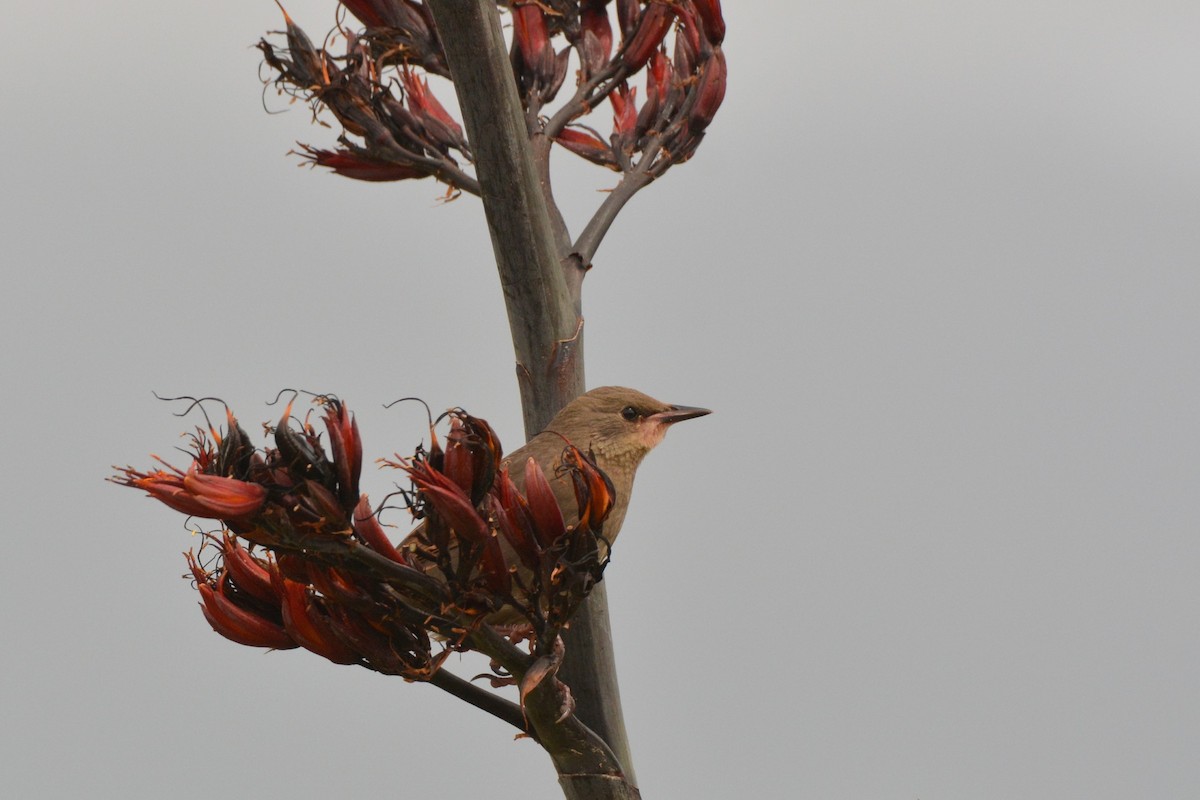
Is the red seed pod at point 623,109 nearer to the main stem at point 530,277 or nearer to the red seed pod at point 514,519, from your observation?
the main stem at point 530,277

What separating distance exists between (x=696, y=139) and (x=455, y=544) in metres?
0.96

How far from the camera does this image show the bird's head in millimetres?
2404

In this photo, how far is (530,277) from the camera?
209cm

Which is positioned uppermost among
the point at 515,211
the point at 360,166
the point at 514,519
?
the point at 360,166

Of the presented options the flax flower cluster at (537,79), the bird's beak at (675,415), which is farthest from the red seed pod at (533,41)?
the bird's beak at (675,415)

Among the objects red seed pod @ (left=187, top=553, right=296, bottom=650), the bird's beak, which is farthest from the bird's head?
red seed pod @ (left=187, top=553, right=296, bottom=650)

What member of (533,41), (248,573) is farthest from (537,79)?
(248,573)

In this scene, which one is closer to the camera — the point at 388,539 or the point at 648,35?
the point at 388,539

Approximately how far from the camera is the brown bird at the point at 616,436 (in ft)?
7.57

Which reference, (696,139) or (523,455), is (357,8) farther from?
(523,455)

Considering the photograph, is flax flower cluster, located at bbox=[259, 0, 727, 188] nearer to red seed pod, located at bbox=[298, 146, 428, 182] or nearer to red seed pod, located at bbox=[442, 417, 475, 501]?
red seed pod, located at bbox=[298, 146, 428, 182]

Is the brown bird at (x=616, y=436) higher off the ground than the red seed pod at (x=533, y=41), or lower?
lower

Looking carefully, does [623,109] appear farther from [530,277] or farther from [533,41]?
[530,277]

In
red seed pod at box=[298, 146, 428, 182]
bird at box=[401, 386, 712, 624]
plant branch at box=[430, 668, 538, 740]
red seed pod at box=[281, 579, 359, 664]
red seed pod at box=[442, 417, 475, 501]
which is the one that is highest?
red seed pod at box=[298, 146, 428, 182]
